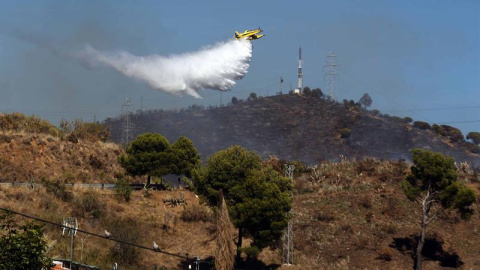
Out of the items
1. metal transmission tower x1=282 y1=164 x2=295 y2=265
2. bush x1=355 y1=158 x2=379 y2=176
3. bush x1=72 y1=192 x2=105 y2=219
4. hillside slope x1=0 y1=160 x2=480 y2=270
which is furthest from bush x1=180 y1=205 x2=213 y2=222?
bush x1=355 y1=158 x2=379 y2=176

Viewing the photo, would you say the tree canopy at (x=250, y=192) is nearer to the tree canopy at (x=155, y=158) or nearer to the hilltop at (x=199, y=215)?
the hilltop at (x=199, y=215)

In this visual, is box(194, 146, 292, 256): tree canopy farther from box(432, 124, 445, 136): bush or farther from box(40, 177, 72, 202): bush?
box(432, 124, 445, 136): bush

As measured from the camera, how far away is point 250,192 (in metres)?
43.4

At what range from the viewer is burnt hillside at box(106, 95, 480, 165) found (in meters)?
107

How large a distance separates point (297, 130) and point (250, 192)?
265 ft

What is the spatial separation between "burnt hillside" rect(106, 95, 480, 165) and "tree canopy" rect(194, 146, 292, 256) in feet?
181

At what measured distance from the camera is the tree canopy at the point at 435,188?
153ft

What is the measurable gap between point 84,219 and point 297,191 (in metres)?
24.1

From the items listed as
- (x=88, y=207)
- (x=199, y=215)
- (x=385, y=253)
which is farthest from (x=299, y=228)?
(x=88, y=207)

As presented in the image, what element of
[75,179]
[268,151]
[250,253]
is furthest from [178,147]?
[268,151]

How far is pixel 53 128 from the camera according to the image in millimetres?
71812

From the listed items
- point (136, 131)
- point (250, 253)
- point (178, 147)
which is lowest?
point (250, 253)

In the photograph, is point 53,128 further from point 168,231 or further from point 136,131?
point 136,131

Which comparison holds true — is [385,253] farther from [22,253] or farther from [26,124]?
[26,124]
